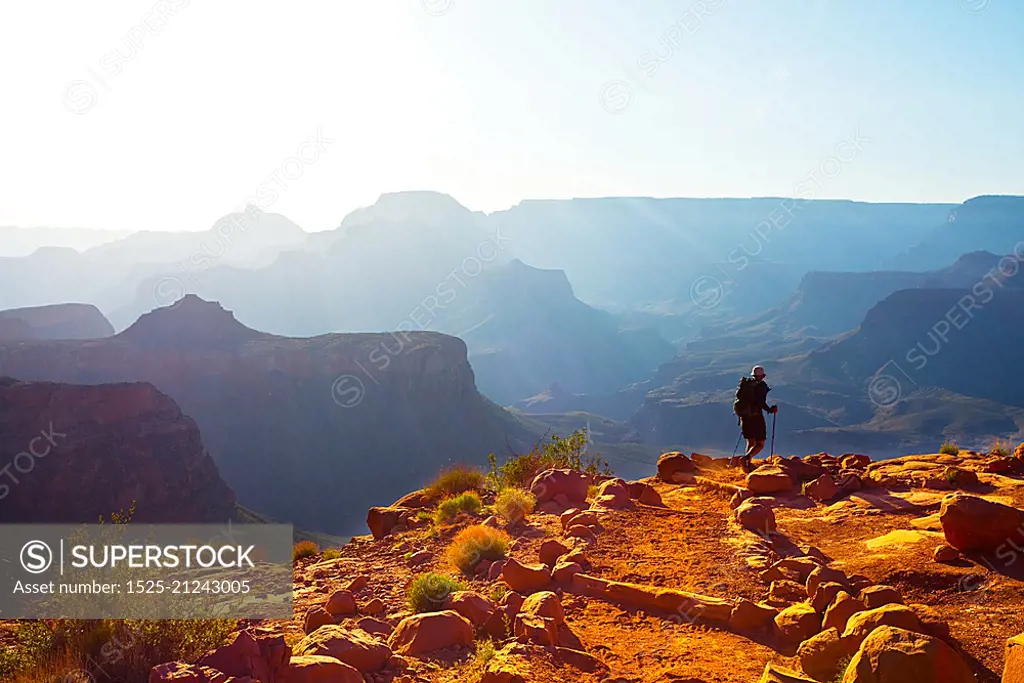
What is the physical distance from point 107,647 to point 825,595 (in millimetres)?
5849

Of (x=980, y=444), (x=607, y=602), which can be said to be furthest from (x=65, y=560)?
(x=980, y=444)

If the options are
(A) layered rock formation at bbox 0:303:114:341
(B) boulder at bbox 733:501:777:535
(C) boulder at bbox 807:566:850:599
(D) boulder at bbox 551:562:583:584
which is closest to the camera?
(C) boulder at bbox 807:566:850:599

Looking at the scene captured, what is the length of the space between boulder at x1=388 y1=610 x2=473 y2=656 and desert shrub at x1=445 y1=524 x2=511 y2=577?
99.8 inches

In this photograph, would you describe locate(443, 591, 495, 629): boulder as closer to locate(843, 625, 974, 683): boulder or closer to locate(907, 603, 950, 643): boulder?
locate(843, 625, 974, 683): boulder

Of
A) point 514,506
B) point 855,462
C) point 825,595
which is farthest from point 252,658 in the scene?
point 855,462

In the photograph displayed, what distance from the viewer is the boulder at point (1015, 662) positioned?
3549 millimetres

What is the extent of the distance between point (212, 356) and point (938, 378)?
108 meters

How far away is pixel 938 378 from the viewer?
9850cm

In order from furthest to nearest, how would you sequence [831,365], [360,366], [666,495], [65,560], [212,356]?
[831,365], [360,366], [212,356], [666,495], [65,560]

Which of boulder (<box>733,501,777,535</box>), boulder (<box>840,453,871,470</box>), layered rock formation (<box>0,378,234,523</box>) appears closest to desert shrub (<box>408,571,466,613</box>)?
boulder (<box>733,501,777,535</box>)

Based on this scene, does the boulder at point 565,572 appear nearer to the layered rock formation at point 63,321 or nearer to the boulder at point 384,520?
the boulder at point 384,520

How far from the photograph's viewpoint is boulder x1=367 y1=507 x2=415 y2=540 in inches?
461

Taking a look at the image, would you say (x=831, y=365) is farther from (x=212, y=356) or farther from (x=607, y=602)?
(x=607, y=602)

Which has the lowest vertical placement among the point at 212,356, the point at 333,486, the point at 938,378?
the point at 333,486
